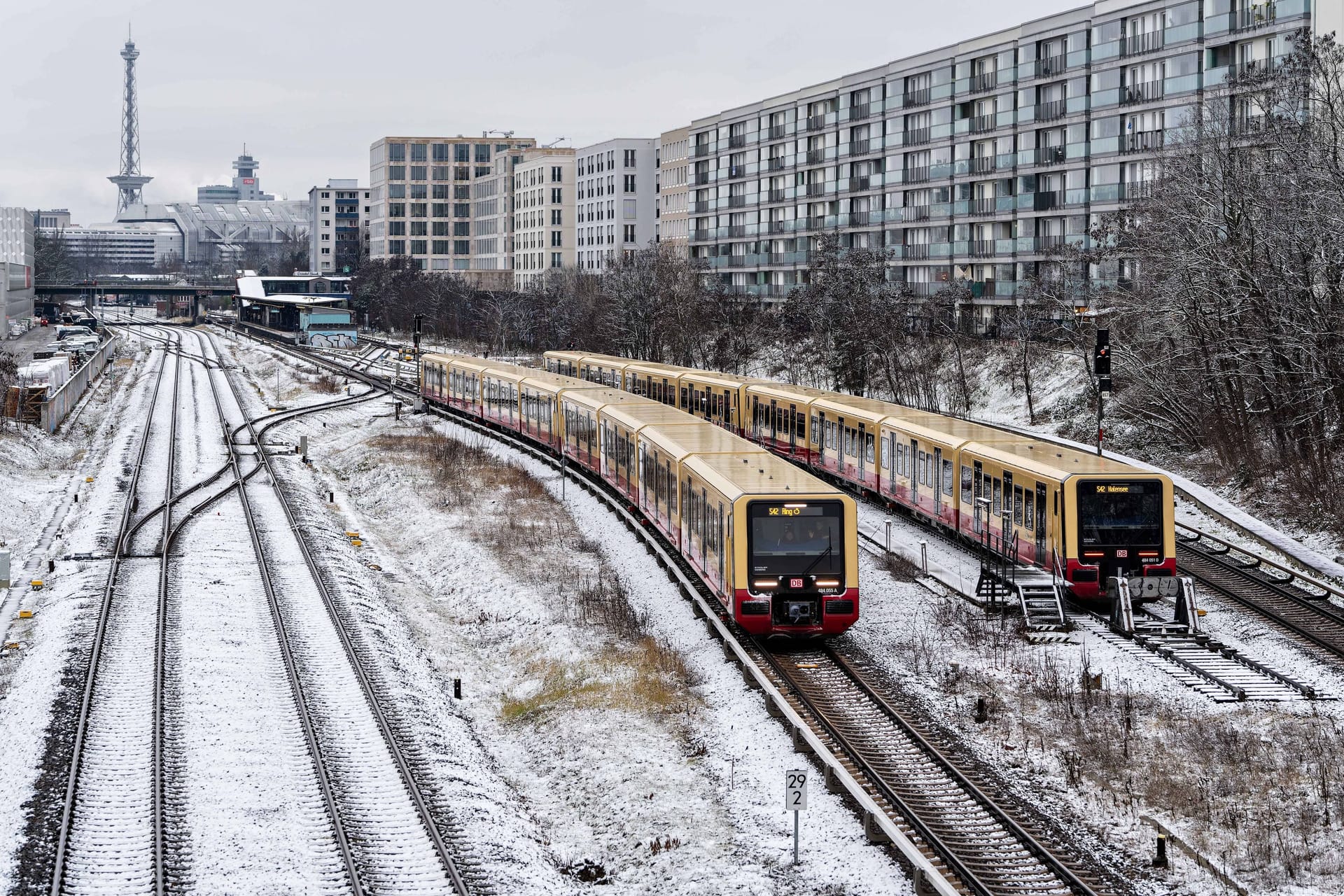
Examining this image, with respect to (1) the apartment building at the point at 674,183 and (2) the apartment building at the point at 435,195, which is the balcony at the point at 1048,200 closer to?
(1) the apartment building at the point at 674,183

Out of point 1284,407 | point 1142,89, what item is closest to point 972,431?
point 1284,407

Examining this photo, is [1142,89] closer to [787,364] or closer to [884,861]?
[787,364]

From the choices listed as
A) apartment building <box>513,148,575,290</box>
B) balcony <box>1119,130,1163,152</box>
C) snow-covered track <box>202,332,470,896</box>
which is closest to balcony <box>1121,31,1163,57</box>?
balcony <box>1119,130,1163,152</box>

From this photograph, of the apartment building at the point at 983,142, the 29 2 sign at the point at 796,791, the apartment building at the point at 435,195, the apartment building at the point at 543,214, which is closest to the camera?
the 29 2 sign at the point at 796,791

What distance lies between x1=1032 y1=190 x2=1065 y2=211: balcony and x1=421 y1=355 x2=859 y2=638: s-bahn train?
3812cm

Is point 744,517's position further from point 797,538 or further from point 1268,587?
point 1268,587

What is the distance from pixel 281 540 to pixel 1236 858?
26.2 m

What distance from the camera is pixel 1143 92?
212ft

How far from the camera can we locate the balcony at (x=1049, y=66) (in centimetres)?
7081

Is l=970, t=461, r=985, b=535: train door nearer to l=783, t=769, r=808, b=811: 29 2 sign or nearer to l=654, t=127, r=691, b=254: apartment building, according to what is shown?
l=783, t=769, r=808, b=811: 29 2 sign

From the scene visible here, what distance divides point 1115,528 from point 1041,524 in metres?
1.52

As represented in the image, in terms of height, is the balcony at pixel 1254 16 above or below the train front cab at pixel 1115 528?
above

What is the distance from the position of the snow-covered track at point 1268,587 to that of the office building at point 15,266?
351 ft

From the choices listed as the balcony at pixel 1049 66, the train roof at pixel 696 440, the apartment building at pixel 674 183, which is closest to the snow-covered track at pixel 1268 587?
the train roof at pixel 696 440
